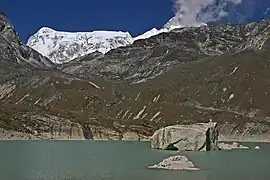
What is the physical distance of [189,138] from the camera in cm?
11781

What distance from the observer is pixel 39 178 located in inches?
2100

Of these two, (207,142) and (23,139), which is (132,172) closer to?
(207,142)

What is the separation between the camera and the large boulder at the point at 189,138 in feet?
385

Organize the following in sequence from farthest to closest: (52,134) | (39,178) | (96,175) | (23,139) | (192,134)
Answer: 1. (52,134)
2. (23,139)
3. (192,134)
4. (96,175)
5. (39,178)

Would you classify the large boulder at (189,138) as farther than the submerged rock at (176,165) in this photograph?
Yes

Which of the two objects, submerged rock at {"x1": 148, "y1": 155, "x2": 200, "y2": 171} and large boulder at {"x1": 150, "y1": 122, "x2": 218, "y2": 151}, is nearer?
submerged rock at {"x1": 148, "y1": 155, "x2": 200, "y2": 171}

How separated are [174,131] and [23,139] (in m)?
69.2

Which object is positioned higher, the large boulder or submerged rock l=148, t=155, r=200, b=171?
the large boulder

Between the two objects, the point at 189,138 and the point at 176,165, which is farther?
the point at 189,138

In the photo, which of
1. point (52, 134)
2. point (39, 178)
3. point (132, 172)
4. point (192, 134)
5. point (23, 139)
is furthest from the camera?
point (52, 134)

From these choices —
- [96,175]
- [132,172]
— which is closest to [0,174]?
[96,175]

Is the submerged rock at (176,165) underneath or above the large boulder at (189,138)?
underneath

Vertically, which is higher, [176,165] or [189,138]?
[189,138]

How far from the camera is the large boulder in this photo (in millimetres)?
117250
